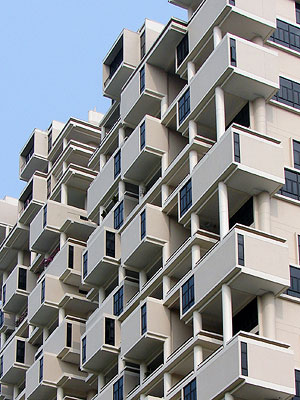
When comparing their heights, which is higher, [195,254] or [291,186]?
[291,186]

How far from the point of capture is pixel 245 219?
58.8 meters

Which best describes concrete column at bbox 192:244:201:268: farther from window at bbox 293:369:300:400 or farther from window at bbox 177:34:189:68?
window at bbox 177:34:189:68

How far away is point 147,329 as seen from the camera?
2400 inches

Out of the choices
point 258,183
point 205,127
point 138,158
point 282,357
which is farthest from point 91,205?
point 282,357

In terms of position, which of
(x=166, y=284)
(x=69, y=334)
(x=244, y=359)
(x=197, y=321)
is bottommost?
(x=244, y=359)

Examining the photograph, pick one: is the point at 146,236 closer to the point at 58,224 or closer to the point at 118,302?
the point at 118,302

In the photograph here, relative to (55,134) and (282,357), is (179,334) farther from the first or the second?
(55,134)

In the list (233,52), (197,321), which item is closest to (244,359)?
(197,321)

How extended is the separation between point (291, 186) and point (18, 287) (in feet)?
100

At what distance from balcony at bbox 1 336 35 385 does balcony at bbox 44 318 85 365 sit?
21.6 feet

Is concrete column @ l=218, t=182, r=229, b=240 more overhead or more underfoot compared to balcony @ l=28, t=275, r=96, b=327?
more underfoot

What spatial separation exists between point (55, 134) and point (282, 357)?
39.9 metres

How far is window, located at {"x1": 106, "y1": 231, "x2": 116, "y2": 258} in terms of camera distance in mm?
69375

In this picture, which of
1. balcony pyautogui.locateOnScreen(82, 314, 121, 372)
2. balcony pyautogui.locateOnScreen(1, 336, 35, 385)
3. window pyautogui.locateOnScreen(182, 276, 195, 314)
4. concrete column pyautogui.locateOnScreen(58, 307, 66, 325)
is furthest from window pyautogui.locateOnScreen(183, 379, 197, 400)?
balcony pyautogui.locateOnScreen(1, 336, 35, 385)
